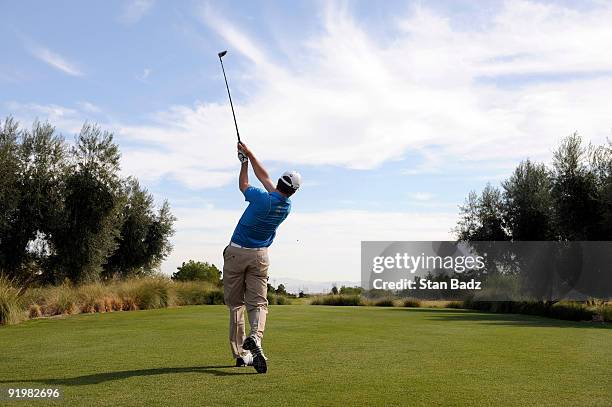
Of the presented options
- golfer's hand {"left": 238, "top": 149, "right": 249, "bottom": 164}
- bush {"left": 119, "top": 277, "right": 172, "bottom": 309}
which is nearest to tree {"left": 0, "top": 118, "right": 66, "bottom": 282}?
bush {"left": 119, "top": 277, "right": 172, "bottom": 309}

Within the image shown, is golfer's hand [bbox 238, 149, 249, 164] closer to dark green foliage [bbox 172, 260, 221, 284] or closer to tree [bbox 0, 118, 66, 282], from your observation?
tree [bbox 0, 118, 66, 282]

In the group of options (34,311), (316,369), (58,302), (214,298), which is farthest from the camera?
(214,298)

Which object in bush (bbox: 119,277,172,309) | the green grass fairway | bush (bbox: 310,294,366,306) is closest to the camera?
the green grass fairway

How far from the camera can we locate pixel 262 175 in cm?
777

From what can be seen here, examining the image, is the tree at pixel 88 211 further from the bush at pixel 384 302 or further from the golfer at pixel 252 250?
the golfer at pixel 252 250

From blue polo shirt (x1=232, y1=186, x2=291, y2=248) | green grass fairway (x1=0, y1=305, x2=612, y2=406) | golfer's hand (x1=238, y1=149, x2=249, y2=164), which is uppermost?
golfer's hand (x1=238, y1=149, x2=249, y2=164)

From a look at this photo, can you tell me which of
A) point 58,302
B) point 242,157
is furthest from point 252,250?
point 58,302

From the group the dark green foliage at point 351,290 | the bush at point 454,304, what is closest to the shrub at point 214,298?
the dark green foliage at point 351,290

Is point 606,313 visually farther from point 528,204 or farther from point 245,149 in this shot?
point 245,149

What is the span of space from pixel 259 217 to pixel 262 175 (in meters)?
0.63

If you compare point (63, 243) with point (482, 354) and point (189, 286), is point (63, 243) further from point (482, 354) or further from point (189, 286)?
point (482, 354)

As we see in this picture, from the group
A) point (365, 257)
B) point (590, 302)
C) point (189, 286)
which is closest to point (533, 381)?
point (590, 302)

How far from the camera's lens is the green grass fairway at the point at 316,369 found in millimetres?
5652

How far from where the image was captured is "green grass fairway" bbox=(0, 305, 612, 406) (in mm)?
5652
